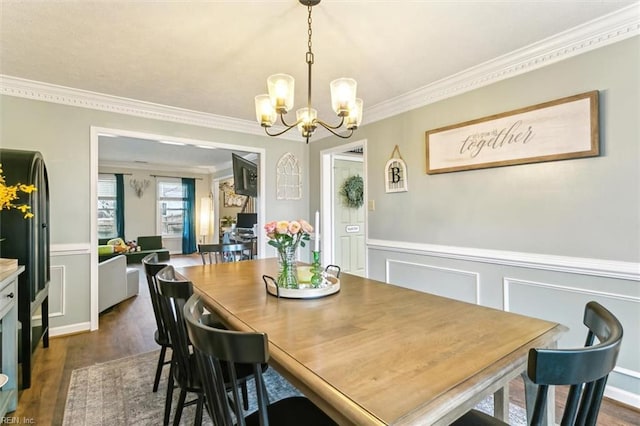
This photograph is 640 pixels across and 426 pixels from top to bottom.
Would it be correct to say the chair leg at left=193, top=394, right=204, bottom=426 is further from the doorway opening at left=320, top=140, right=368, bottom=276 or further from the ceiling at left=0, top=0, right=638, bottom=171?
the doorway opening at left=320, top=140, right=368, bottom=276

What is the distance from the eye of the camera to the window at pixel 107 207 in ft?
25.6

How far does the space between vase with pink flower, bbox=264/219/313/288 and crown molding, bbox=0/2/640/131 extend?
2.06 metres

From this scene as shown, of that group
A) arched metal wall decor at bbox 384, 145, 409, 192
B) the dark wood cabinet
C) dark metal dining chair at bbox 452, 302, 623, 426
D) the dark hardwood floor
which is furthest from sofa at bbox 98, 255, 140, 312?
dark metal dining chair at bbox 452, 302, 623, 426

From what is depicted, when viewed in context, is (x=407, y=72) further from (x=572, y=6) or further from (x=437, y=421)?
(x=437, y=421)

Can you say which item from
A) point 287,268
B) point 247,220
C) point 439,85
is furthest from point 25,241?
point 247,220

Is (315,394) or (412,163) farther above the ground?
(412,163)

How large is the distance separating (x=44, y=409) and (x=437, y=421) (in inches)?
93.8

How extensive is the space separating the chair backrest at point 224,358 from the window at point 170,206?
28.2 ft

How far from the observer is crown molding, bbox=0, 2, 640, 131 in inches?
77.3

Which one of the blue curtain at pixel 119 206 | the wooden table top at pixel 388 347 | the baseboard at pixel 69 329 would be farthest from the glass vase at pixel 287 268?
the blue curtain at pixel 119 206

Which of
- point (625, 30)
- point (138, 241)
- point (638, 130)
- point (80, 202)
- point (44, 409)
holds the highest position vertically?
point (625, 30)

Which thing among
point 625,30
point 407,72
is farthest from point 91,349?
point 625,30

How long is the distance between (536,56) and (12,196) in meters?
3.55

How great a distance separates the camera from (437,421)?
715mm
